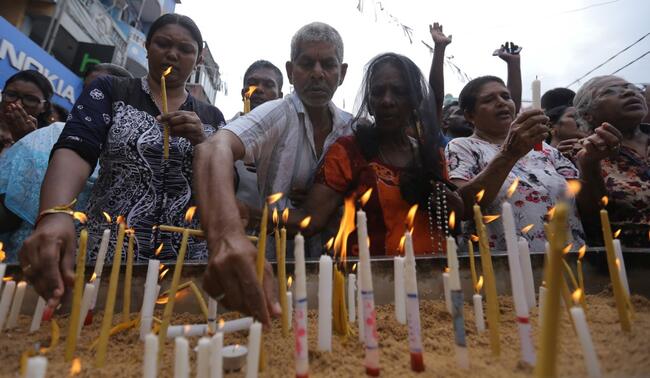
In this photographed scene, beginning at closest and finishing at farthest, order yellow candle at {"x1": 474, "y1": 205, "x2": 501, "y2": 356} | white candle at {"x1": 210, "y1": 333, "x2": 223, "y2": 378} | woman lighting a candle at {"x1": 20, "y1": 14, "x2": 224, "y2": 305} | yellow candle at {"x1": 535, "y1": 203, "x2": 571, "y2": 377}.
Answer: yellow candle at {"x1": 535, "y1": 203, "x2": 571, "y2": 377}, white candle at {"x1": 210, "y1": 333, "x2": 223, "y2": 378}, yellow candle at {"x1": 474, "y1": 205, "x2": 501, "y2": 356}, woman lighting a candle at {"x1": 20, "y1": 14, "x2": 224, "y2": 305}

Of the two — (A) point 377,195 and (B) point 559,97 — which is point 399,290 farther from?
(B) point 559,97

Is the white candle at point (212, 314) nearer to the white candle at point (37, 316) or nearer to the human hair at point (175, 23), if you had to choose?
the white candle at point (37, 316)

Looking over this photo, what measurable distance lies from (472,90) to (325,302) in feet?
7.47

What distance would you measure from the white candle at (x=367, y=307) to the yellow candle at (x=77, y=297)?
0.66m

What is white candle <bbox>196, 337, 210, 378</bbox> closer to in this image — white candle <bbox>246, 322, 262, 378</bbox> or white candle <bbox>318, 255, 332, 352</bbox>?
white candle <bbox>246, 322, 262, 378</bbox>

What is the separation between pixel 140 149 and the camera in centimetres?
187

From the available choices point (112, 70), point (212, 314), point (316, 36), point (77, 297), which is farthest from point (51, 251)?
point (112, 70)

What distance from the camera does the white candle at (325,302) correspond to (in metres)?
0.93

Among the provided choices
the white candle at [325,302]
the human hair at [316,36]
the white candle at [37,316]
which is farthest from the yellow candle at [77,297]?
the human hair at [316,36]

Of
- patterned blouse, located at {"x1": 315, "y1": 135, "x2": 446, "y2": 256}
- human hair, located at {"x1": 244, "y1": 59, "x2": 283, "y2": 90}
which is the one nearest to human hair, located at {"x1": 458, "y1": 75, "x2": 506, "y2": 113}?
Answer: patterned blouse, located at {"x1": 315, "y1": 135, "x2": 446, "y2": 256}

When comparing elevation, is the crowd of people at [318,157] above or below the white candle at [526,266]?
above

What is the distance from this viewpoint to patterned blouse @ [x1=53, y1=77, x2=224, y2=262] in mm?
1831

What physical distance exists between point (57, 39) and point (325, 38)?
1760 centimetres

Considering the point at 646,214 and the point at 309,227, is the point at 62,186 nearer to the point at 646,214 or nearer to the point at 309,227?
the point at 309,227
